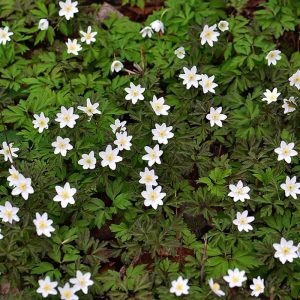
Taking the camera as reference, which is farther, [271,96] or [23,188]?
[271,96]

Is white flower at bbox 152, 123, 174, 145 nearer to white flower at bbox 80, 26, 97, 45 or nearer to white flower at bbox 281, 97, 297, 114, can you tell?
white flower at bbox 281, 97, 297, 114

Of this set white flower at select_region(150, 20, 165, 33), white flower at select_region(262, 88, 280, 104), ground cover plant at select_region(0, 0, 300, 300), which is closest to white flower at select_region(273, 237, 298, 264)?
ground cover plant at select_region(0, 0, 300, 300)

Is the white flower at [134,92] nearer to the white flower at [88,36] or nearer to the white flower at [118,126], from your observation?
the white flower at [118,126]

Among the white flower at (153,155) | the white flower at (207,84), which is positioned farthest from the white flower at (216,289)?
the white flower at (207,84)

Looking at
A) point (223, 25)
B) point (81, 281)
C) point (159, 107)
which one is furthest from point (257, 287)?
point (223, 25)

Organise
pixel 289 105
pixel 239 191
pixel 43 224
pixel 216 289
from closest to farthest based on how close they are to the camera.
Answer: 1. pixel 216 289
2. pixel 43 224
3. pixel 239 191
4. pixel 289 105

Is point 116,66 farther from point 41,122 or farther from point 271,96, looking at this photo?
point 271,96
